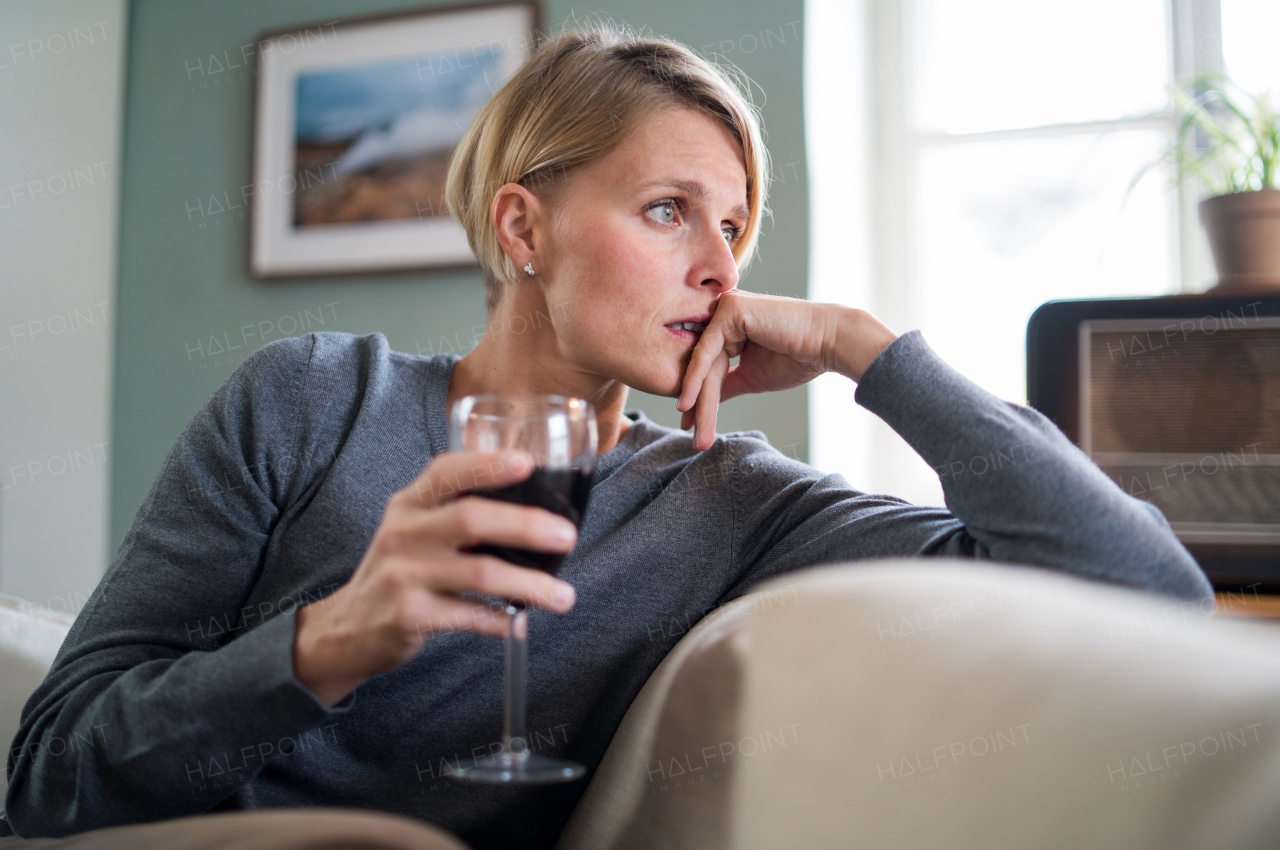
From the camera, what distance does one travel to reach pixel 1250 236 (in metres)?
1.41

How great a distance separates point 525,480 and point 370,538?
0.45 m

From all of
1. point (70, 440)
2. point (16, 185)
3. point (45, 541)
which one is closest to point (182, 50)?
point (16, 185)

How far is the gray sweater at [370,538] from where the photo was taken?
0.79m

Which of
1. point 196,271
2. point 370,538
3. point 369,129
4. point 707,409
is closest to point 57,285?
point 196,271

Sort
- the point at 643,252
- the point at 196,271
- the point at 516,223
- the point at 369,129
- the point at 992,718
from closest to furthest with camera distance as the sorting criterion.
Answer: the point at 992,718 < the point at 643,252 < the point at 516,223 < the point at 369,129 < the point at 196,271

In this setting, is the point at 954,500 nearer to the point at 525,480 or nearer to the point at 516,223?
the point at 525,480

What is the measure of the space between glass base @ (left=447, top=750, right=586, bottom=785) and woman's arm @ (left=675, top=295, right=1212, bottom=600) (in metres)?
0.49

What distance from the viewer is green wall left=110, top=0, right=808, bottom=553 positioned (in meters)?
2.47

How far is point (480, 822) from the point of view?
97 centimetres

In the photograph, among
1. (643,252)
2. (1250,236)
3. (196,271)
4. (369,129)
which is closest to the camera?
(643,252)

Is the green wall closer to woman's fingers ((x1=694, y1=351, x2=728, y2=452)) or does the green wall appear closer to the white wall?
the white wall

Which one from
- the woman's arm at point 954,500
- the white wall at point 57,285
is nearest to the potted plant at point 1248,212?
the woman's arm at point 954,500

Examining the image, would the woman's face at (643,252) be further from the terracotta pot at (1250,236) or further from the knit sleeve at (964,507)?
the terracotta pot at (1250,236)

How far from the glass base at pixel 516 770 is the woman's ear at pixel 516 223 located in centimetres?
72
